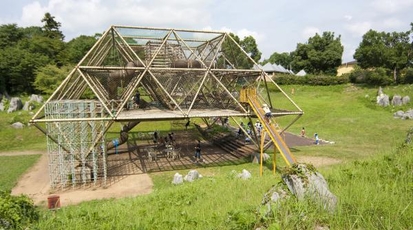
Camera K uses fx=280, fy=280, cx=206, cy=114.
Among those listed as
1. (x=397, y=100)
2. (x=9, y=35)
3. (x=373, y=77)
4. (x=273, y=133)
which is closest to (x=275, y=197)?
(x=273, y=133)

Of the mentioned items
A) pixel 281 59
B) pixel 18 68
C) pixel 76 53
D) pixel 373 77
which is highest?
pixel 281 59

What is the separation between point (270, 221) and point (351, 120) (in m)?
32.1

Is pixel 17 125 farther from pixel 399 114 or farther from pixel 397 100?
pixel 397 100

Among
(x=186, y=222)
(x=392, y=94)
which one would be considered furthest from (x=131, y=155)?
(x=392, y=94)

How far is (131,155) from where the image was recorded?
23516 mm

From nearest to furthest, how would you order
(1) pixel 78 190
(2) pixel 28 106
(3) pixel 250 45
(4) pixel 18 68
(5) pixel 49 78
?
(1) pixel 78 190
(2) pixel 28 106
(5) pixel 49 78
(4) pixel 18 68
(3) pixel 250 45

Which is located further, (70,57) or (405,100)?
(70,57)

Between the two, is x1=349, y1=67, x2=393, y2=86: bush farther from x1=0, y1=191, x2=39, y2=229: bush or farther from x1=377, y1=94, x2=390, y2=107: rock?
x1=0, y1=191, x2=39, y2=229: bush

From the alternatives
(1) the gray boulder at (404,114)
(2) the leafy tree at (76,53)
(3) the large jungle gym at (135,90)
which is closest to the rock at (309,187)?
(3) the large jungle gym at (135,90)

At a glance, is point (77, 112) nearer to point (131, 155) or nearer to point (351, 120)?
point (131, 155)

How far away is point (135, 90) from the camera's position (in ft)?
73.0

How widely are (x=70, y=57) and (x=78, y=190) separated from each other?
Result: 1774 inches

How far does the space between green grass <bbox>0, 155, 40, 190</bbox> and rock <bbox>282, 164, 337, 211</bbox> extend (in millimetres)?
16036

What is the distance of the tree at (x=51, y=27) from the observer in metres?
64.5
